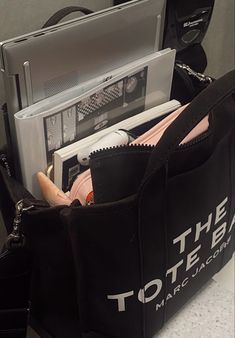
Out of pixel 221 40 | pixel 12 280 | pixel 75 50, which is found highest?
pixel 75 50

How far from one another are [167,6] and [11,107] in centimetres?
30

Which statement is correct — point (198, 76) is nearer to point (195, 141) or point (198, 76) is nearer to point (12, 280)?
point (195, 141)

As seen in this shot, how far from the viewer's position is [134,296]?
0.61m

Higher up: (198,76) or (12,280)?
(198,76)

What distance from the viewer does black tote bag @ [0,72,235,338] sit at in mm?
539

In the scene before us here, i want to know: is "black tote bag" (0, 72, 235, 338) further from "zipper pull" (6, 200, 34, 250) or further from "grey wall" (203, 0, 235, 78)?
"grey wall" (203, 0, 235, 78)

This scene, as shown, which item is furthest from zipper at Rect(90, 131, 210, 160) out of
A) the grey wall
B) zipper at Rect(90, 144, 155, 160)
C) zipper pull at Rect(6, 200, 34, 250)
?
the grey wall

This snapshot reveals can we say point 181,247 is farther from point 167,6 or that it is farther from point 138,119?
point 167,6

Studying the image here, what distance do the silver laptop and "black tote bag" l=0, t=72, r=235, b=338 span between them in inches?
4.9

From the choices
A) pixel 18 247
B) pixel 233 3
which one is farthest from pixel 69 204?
pixel 233 3

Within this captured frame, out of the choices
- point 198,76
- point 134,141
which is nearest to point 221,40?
point 198,76

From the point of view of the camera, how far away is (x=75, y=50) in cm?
63

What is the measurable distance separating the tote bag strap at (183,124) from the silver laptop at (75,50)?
0.58 ft

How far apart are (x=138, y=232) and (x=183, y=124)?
5.2 inches
